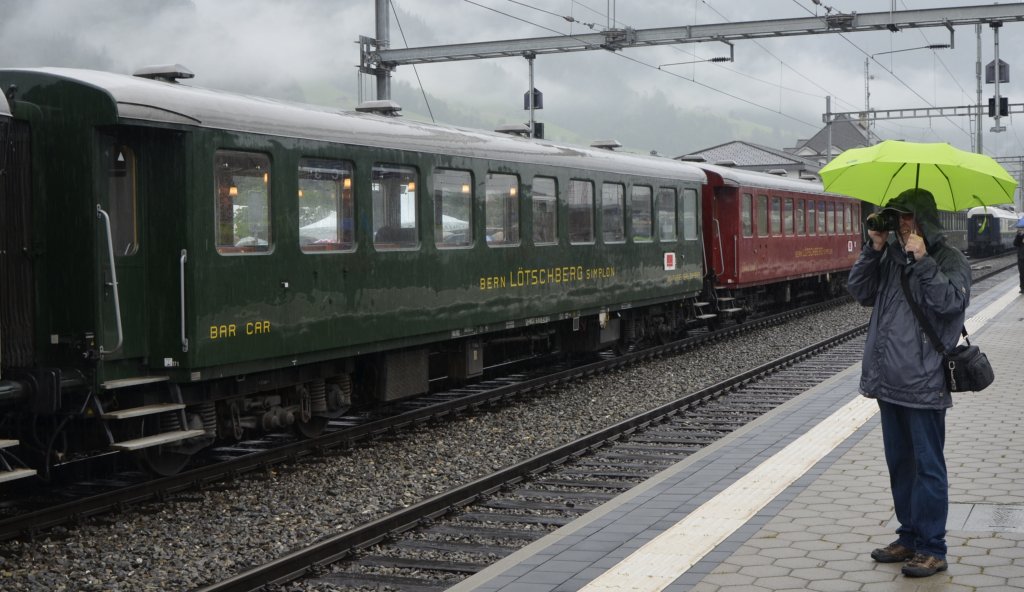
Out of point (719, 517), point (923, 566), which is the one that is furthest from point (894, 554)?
point (719, 517)

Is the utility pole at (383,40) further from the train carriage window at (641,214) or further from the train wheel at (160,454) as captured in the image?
the train wheel at (160,454)

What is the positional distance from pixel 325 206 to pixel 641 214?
766 cm

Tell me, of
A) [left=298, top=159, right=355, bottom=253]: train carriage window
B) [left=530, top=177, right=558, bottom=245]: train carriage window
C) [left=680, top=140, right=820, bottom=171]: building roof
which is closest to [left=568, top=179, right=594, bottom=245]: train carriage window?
[left=530, top=177, right=558, bottom=245]: train carriage window

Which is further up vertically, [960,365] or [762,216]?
[762,216]

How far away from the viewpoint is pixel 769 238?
23500 mm

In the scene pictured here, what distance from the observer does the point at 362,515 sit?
8.05 m

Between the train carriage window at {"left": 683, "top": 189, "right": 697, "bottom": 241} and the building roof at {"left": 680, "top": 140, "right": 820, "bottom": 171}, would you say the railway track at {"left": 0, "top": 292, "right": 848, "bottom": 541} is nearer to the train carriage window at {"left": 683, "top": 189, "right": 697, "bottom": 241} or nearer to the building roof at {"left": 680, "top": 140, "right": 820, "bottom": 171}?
the train carriage window at {"left": 683, "top": 189, "right": 697, "bottom": 241}

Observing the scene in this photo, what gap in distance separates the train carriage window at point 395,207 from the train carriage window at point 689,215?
820 centimetres

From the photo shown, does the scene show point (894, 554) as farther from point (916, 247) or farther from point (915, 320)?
point (916, 247)

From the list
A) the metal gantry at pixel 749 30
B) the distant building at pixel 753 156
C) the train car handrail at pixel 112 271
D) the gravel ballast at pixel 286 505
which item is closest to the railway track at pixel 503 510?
the gravel ballast at pixel 286 505

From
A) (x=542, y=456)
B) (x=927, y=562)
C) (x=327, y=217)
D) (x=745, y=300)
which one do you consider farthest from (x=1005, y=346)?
(x=927, y=562)

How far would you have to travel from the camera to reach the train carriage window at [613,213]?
613 inches

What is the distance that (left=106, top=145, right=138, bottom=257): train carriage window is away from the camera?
834 cm

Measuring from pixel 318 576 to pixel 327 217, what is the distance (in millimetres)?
4238
